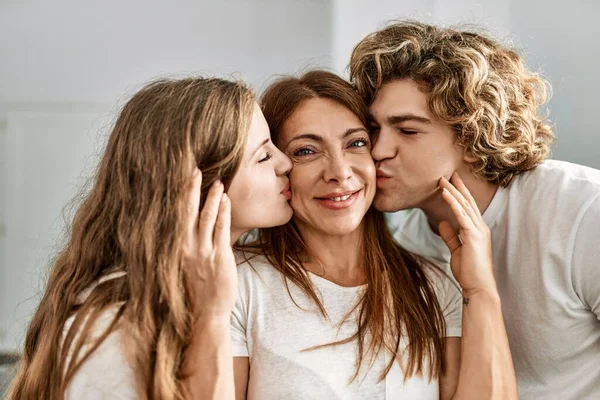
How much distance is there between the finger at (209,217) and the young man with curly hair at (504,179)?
1.67ft

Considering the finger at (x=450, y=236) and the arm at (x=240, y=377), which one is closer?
the arm at (x=240, y=377)

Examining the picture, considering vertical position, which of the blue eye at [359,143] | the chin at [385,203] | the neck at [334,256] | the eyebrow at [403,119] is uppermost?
the eyebrow at [403,119]

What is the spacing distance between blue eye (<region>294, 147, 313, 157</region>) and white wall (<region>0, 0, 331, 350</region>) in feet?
4.23

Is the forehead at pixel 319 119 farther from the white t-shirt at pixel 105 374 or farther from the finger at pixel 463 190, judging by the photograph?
the white t-shirt at pixel 105 374

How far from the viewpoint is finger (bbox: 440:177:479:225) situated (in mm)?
1910

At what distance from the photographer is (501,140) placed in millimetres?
2086

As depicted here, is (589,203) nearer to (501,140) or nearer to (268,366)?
(501,140)

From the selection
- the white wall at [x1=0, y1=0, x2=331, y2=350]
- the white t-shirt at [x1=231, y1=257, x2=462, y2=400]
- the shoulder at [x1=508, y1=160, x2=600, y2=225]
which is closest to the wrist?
the white t-shirt at [x1=231, y1=257, x2=462, y2=400]

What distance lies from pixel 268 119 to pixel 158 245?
522 millimetres

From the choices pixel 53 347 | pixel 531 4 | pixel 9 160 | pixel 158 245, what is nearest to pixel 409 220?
pixel 531 4

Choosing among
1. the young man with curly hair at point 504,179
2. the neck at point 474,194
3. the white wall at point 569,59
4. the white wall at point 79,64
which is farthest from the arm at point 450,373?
the white wall at point 79,64

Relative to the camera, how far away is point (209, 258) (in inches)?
63.9

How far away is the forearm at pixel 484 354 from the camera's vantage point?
176 centimetres

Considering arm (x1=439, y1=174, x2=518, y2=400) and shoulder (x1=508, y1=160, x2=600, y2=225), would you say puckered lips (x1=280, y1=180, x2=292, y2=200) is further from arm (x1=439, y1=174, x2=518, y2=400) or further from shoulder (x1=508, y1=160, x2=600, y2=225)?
shoulder (x1=508, y1=160, x2=600, y2=225)
